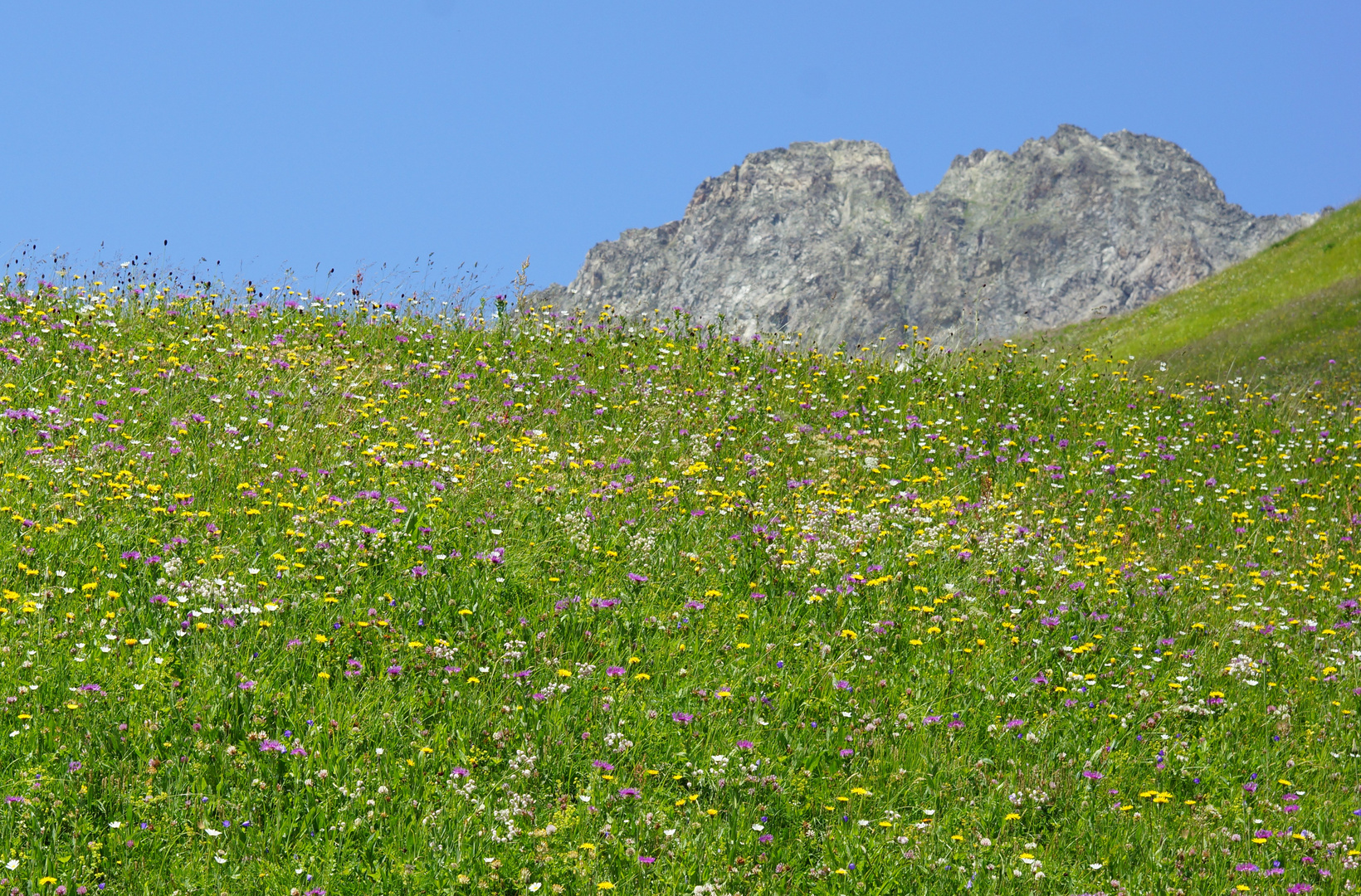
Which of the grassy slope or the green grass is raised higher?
the grassy slope

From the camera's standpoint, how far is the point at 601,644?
6.32 metres

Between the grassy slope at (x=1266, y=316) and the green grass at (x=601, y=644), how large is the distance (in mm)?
13709

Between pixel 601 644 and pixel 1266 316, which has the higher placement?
pixel 1266 316

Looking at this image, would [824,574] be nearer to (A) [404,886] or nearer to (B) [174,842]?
Result: (A) [404,886]

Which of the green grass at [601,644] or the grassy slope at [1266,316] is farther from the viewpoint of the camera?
the grassy slope at [1266,316]

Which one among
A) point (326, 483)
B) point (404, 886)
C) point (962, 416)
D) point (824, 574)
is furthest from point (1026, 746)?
point (962, 416)

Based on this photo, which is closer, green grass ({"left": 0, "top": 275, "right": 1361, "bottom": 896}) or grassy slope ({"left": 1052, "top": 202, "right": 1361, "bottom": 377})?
green grass ({"left": 0, "top": 275, "right": 1361, "bottom": 896})

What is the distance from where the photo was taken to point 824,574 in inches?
304

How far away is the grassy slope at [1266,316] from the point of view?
24.9 meters

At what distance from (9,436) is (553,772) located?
5.38 metres

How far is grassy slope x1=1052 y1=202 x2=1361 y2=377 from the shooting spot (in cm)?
2494

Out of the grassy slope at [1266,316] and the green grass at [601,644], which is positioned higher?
the grassy slope at [1266,316]

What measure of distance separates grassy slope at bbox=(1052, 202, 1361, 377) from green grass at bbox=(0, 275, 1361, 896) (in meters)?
13.7

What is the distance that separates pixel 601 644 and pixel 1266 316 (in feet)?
97.9
